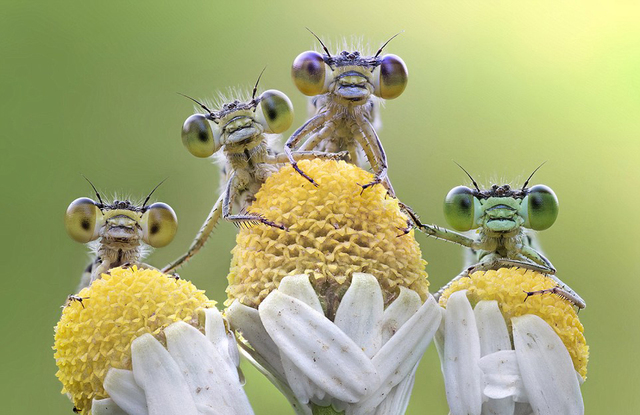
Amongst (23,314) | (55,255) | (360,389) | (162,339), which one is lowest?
(360,389)

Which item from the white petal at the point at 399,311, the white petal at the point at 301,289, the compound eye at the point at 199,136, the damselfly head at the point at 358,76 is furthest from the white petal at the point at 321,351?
the damselfly head at the point at 358,76

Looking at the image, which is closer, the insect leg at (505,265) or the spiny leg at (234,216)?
the spiny leg at (234,216)

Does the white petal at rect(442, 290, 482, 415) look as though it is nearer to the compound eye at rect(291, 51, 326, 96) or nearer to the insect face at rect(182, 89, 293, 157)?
the insect face at rect(182, 89, 293, 157)

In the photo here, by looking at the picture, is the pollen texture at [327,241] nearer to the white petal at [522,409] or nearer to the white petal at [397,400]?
the white petal at [397,400]

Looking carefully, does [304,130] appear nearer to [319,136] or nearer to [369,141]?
[319,136]

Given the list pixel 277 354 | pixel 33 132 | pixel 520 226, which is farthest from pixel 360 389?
pixel 33 132

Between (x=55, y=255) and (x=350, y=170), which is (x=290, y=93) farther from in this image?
(x=350, y=170)
